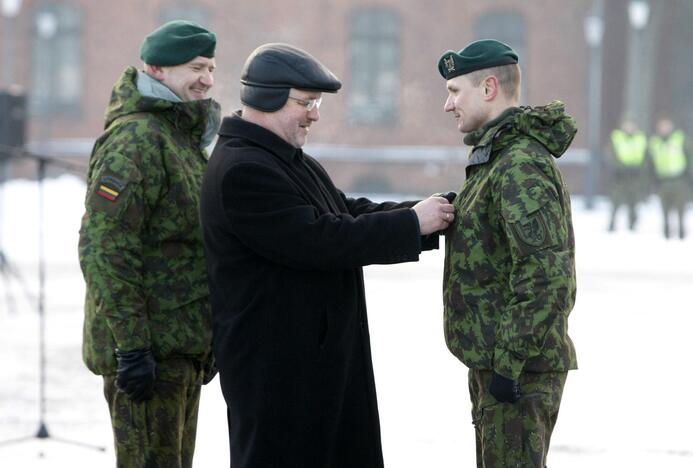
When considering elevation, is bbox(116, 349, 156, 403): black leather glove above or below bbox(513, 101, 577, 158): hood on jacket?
below

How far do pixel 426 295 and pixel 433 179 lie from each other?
19.2 m

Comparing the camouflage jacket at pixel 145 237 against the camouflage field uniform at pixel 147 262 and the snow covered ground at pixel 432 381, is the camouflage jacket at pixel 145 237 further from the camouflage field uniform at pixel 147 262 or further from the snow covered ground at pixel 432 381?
the snow covered ground at pixel 432 381

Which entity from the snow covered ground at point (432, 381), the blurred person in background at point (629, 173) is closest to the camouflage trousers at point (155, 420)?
the snow covered ground at point (432, 381)

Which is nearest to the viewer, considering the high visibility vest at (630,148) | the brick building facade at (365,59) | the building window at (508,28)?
the high visibility vest at (630,148)

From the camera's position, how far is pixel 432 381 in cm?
787

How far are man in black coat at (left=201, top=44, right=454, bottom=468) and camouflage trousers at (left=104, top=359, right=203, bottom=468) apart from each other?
0.35 m

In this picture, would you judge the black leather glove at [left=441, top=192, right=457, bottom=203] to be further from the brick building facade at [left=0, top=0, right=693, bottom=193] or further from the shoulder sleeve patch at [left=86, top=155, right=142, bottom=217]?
the brick building facade at [left=0, top=0, right=693, bottom=193]

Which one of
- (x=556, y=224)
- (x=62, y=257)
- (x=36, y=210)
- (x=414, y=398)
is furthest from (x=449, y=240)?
(x=36, y=210)

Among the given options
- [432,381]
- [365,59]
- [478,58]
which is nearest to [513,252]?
[478,58]

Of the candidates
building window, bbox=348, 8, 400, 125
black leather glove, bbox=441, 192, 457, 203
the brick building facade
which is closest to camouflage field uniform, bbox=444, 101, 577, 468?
black leather glove, bbox=441, 192, 457, 203

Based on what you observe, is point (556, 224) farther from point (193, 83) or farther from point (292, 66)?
point (193, 83)

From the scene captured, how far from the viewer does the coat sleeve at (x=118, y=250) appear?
13.0ft

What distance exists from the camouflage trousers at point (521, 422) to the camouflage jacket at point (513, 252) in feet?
0.19

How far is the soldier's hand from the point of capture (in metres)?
3.78
